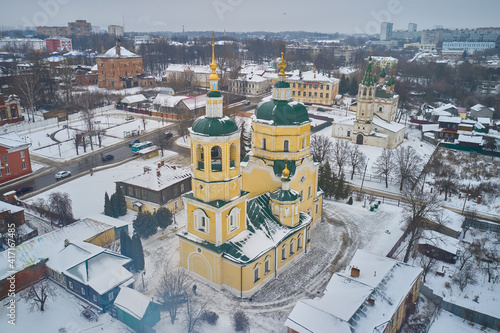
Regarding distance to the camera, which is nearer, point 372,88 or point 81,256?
point 81,256

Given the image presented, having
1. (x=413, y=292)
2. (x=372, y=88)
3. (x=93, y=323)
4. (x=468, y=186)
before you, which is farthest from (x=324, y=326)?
(x=372, y=88)

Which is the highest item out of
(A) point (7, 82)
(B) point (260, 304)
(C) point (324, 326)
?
(A) point (7, 82)

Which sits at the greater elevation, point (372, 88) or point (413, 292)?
point (372, 88)

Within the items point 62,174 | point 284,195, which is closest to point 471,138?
point 284,195

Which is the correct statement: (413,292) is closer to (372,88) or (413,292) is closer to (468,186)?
(468,186)

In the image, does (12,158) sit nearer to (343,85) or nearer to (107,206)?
(107,206)

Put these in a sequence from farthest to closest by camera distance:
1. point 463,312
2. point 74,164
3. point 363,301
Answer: point 74,164 → point 463,312 → point 363,301
